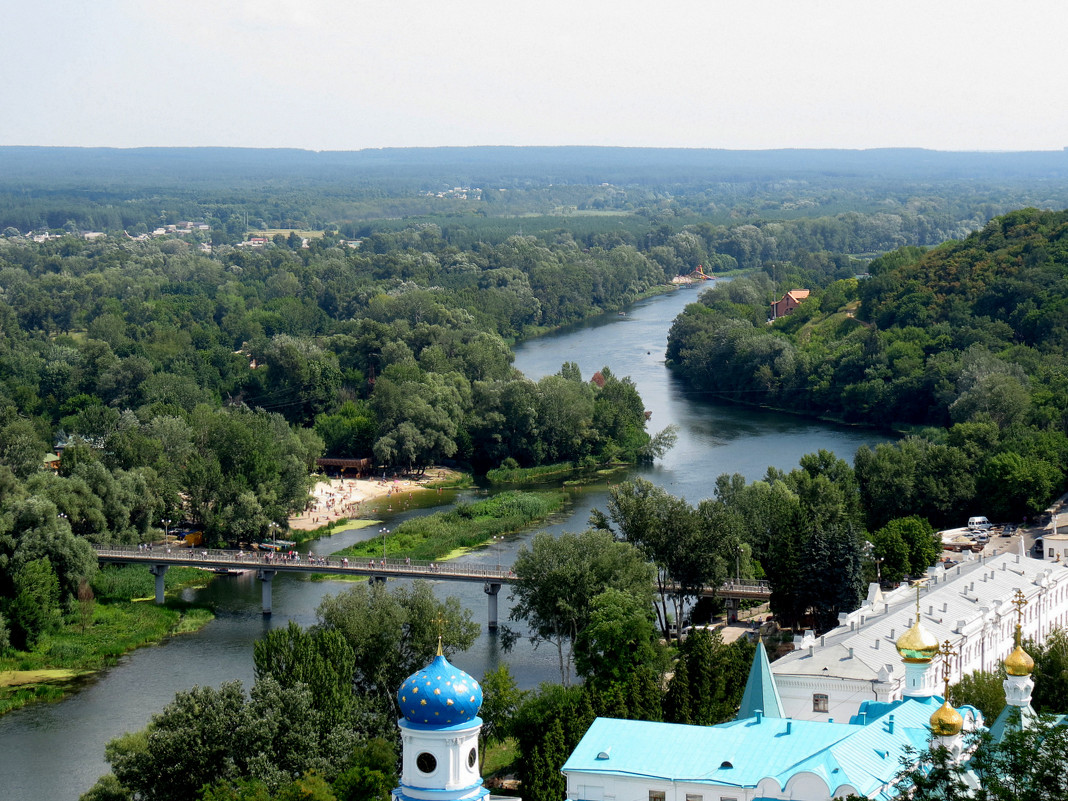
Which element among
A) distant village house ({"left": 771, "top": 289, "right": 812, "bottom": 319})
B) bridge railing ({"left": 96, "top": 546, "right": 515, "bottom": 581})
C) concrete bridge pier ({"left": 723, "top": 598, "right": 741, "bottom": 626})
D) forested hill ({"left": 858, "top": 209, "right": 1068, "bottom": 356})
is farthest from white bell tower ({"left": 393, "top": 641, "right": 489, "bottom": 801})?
distant village house ({"left": 771, "top": 289, "right": 812, "bottom": 319})

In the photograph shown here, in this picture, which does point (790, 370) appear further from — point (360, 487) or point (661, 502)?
point (661, 502)

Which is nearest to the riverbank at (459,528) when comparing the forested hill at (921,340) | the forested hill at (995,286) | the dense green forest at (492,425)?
the dense green forest at (492,425)

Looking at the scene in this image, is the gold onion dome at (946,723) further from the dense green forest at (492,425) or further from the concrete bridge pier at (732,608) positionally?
the concrete bridge pier at (732,608)

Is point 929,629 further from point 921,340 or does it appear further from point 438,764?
point 921,340

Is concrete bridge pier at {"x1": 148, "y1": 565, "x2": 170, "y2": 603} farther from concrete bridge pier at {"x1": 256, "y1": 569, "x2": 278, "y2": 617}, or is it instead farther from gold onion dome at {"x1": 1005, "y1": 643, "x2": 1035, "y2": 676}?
gold onion dome at {"x1": 1005, "y1": 643, "x2": 1035, "y2": 676}

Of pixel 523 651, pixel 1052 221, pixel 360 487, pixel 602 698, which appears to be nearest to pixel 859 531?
pixel 523 651

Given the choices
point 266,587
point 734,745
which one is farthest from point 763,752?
point 266,587
